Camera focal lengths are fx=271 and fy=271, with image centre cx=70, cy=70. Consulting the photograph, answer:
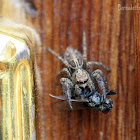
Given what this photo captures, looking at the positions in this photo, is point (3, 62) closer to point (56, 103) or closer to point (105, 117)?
point (56, 103)

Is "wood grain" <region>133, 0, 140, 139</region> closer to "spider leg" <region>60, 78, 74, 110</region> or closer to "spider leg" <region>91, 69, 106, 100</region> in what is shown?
"spider leg" <region>91, 69, 106, 100</region>

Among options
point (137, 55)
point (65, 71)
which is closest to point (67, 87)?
point (65, 71)

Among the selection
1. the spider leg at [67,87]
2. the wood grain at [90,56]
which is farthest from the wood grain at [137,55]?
the spider leg at [67,87]

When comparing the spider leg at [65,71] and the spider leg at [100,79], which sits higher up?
the spider leg at [65,71]

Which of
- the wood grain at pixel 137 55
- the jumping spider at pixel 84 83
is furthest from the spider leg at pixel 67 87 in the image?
the wood grain at pixel 137 55

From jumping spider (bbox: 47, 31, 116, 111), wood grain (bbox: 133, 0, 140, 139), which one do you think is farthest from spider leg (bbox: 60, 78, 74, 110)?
wood grain (bbox: 133, 0, 140, 139)

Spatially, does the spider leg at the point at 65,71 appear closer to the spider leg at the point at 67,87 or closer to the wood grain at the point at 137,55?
the spider leg at the point at 67,87
